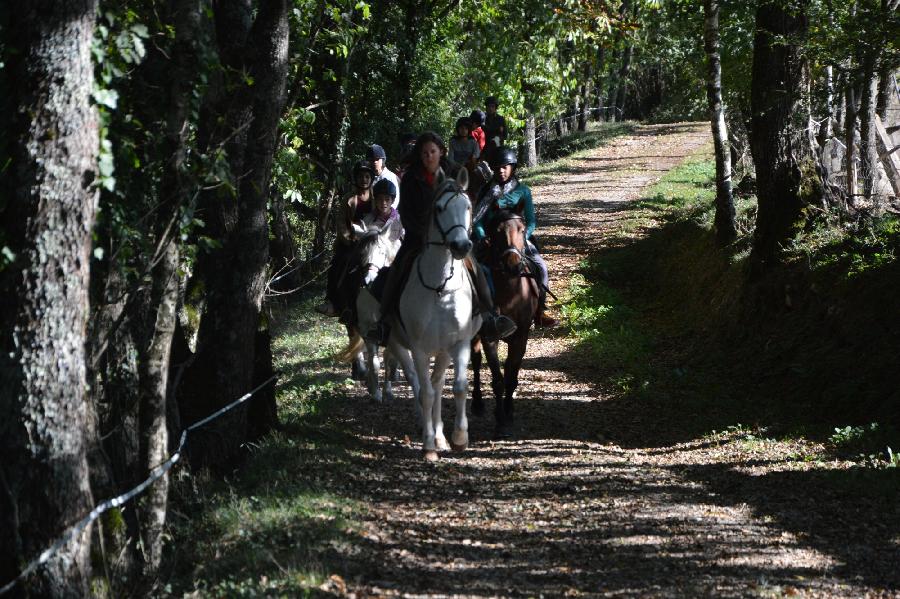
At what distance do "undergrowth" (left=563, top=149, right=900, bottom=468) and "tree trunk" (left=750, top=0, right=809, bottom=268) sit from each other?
1.49 ft

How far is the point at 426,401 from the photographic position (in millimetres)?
10227

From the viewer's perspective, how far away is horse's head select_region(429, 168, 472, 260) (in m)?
9.33

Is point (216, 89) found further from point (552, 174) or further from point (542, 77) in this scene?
point (552, 174)

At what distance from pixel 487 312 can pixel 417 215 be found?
4.30 feet

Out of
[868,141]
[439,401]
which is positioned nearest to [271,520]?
[439,401]

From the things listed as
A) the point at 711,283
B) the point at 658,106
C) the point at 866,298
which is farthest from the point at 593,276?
the point at 658,106

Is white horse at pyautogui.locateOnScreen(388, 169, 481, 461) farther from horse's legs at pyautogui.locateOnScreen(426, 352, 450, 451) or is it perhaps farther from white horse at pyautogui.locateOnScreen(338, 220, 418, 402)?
white horse at pyautogui.locateOnScreen(338, 220, 418, 402)

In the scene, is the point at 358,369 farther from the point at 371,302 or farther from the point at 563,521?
the point at 563,521

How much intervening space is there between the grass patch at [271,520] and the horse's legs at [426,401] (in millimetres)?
811

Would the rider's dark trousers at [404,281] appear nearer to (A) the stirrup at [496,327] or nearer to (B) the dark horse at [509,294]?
(A) the stirrup at [496,327]

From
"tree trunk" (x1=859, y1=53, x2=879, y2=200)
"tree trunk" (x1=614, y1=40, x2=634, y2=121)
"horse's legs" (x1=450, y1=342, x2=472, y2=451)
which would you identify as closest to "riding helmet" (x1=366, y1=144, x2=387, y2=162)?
"horse's legs" (x1=450, y1=342, x2=472, y2=451)

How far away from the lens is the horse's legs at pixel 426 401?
33.4 ft

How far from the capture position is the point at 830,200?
14516mm

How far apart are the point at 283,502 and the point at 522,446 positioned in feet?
11.7
